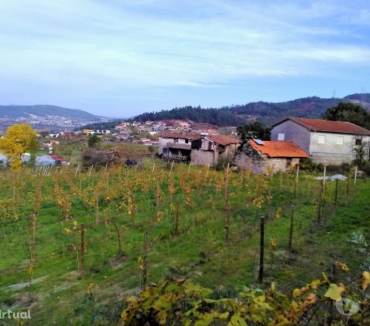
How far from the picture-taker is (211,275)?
632 centimetres

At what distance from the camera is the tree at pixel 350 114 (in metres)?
32.7

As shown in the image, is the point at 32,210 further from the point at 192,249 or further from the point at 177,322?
the point at 177,322

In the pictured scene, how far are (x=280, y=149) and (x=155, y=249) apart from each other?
18.4 metres

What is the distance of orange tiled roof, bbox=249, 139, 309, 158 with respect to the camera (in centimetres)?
2397

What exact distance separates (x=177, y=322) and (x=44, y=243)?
8.00 meters

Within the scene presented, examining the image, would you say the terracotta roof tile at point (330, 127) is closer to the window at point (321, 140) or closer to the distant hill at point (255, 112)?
the window at point (321, 140)

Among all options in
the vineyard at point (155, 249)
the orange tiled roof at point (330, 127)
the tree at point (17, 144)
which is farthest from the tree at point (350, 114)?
the tree at point (17, 144)

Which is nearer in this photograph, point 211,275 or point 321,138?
point 211,275

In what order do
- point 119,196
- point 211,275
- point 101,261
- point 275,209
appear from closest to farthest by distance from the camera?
point 211,275 → point 101,261 → point 275,209 → point 119,196

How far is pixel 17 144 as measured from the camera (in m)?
36.2

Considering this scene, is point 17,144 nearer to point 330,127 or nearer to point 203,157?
point 203,157

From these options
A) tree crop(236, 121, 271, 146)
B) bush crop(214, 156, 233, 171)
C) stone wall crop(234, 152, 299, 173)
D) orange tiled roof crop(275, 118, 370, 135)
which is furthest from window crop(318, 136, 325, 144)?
tree crop(236, 121, 271, 146)

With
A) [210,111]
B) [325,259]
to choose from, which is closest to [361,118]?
[325,259]

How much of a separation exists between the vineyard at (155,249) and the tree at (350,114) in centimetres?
2162
